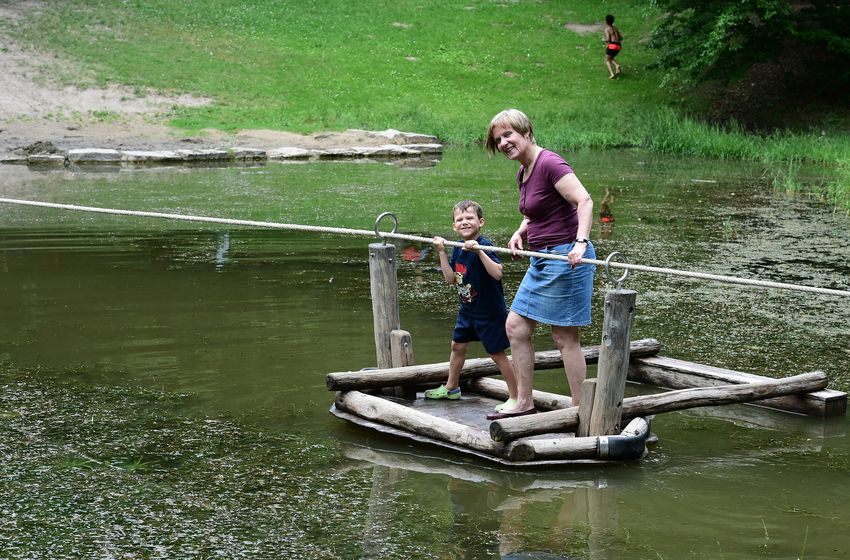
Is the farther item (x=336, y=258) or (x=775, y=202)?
(x=775, y=202)

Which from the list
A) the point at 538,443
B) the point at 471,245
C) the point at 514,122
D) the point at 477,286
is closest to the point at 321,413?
the point at 477,286

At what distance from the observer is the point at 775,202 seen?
1694cm

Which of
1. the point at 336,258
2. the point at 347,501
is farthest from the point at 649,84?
the point at 347,501

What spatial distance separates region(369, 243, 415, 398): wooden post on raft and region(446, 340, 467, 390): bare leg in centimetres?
28

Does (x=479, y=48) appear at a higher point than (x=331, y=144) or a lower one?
higher

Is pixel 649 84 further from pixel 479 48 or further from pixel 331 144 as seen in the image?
pixel 331 144

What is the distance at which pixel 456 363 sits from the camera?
6.89 m

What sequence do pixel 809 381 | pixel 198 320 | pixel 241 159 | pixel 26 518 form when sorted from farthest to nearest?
pixel 241 159, pixel 198 320, pixel 809 381, pixel 26 518

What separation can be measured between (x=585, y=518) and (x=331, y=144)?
2067 centimetres

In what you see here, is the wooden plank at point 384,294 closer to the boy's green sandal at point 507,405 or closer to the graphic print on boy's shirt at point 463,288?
the graphic print on boy's shirt at point 463,288

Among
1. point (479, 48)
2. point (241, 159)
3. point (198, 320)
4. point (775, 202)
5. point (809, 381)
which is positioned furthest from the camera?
point (479, 48)

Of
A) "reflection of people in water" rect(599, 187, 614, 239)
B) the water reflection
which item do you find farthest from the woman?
"reflection of people in water" rect(599, 187, 614, 239)

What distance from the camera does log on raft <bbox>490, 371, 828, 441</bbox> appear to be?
580 centimetres

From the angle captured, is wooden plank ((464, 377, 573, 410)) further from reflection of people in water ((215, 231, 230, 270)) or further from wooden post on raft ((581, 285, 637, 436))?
reflection of people in water ((215, 231, 230, 270))
